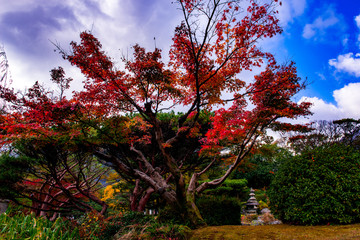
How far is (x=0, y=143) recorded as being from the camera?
17.3 feet

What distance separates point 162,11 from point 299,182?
510cm

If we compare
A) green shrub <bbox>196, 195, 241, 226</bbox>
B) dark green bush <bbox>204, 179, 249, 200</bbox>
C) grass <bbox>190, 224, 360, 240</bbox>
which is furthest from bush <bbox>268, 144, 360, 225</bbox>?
dark green bush <bbox>204, 179, 249, 200</bbox>

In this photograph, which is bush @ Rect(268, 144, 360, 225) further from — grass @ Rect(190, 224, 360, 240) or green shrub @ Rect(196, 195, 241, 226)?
green shrub @ Rect(196, 195, 241, 226)

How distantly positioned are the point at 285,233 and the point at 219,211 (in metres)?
3.91

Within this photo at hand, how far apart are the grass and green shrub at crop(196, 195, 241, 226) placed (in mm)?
2940

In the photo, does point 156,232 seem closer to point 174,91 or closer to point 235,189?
point 174,91

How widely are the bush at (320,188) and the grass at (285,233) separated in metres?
0.30

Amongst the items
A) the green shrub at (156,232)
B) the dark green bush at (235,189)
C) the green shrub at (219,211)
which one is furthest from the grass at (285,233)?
Result: the dark green bush at (235,189)

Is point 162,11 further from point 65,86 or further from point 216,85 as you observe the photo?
point 65,86

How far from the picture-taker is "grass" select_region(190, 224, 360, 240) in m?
3.56

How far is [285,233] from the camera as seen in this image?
397cm

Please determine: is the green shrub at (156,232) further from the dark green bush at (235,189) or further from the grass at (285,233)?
the dark green bush at (235,189)

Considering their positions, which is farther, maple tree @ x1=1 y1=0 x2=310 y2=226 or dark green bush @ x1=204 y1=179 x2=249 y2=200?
dark green bush @ x1=204 y1=179 x2=249 y2=200

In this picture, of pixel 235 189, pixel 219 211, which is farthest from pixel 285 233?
pixel 235 189
